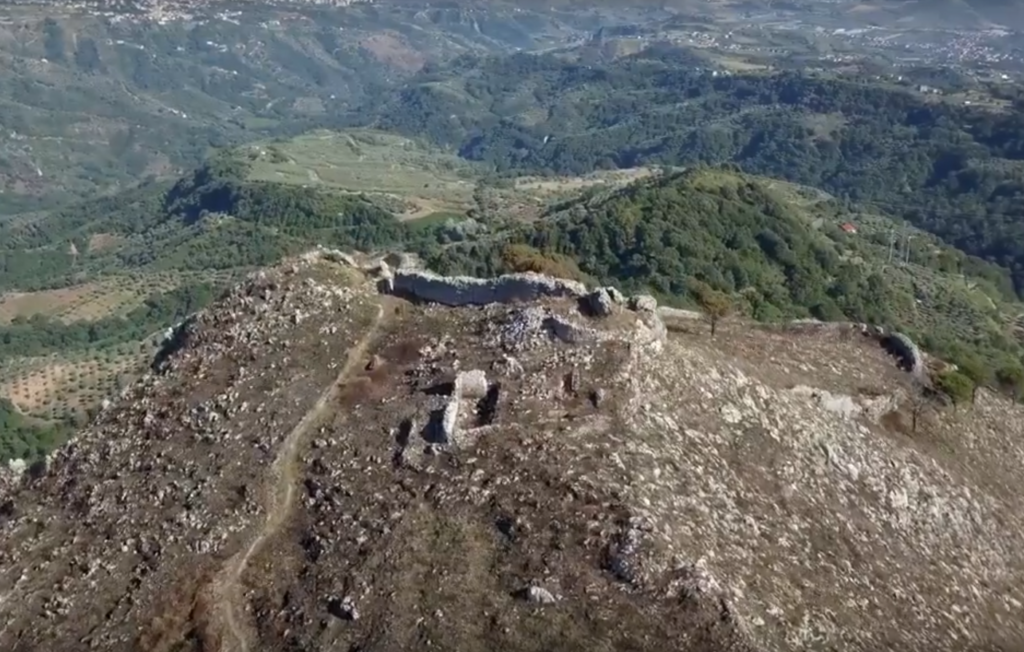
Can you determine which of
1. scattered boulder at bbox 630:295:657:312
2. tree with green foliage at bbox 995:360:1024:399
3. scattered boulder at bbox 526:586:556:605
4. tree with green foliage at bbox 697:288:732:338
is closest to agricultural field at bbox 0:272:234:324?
tree with green foliage at bbox 697:288:732:338

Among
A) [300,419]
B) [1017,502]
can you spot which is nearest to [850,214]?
[1017,502]

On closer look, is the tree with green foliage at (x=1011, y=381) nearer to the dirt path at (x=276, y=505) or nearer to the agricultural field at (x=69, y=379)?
the dirt path at (x=276, y=505)

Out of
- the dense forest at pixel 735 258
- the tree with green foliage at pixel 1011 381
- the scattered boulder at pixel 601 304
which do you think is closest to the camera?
the scattered boulder at pixel 601 304

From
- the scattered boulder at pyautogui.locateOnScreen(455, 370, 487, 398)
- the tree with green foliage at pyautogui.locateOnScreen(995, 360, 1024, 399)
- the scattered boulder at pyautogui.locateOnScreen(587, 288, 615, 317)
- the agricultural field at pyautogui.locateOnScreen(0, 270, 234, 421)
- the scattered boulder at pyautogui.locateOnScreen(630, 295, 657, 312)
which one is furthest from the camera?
the agricultural field at pyautogui.locateOnScreen(0, 270, 234, 421)

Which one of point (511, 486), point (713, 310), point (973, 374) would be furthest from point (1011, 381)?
point (511, 486)

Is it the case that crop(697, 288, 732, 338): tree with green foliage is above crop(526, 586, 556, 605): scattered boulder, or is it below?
→ below

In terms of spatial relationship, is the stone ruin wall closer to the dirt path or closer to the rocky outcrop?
the rocky outcrop

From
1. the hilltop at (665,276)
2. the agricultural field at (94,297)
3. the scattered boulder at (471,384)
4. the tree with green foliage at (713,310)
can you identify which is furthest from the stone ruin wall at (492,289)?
the agricultural field at (94,297)

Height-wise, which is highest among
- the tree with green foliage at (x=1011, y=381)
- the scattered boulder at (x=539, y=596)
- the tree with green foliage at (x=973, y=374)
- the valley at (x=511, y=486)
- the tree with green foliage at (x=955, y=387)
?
the scattered boulder at (x=539, y=596)
